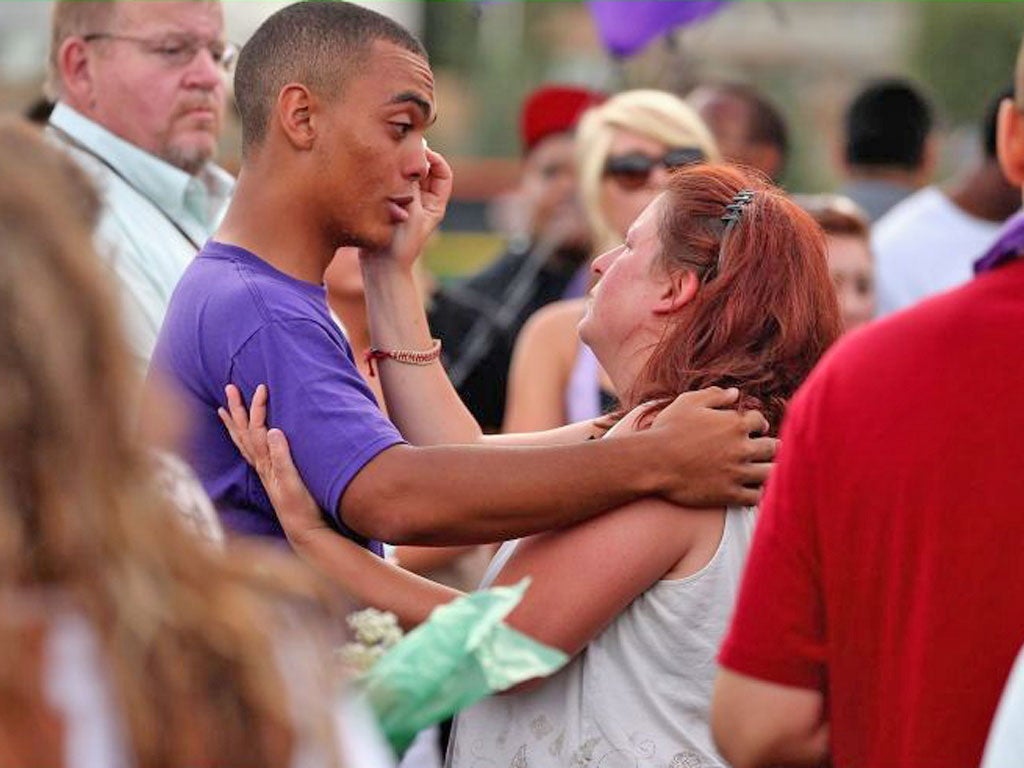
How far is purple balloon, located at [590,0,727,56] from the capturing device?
6859 millimetres

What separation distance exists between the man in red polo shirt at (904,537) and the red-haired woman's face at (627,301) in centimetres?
75

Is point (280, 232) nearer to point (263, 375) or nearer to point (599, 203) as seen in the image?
point (263, 375)

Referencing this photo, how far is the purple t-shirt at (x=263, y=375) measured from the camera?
3004 millimetres

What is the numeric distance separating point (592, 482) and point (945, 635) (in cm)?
69

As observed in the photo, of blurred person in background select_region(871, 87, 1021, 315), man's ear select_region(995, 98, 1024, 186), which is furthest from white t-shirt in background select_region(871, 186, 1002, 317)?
man's ear select_region(995, 98, 1024, 186)

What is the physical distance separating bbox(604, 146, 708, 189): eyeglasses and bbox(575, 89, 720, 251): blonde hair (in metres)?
0.02

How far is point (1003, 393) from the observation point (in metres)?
2.42

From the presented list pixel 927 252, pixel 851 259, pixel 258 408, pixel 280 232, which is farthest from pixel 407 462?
pixel 927 252

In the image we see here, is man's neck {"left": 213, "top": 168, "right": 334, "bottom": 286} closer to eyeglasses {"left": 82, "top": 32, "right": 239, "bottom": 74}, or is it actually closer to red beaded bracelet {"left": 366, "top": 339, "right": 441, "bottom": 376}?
red beaded bracelet {"left": 366, "top": 339, "right": 441, "bottom": 376}

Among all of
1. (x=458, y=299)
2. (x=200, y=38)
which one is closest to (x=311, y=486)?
(x=200, y=38)

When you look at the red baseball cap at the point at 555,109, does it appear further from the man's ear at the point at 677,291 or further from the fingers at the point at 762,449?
the fingers at the point at 762,449

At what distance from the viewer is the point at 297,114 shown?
10.7 feet

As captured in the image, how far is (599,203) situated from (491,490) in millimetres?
2672

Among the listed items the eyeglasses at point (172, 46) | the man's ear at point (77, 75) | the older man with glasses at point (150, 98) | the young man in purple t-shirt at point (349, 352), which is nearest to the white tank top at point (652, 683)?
the young man in purple t-shirt at point (349, 352)
